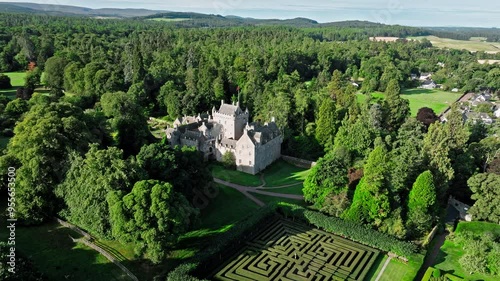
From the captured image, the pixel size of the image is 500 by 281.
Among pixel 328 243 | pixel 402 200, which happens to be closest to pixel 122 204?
pixel 328 243

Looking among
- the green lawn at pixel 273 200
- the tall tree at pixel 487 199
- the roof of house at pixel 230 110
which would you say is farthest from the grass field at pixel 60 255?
the tall tree at pixel 487 199

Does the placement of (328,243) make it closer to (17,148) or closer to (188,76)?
(17,148)

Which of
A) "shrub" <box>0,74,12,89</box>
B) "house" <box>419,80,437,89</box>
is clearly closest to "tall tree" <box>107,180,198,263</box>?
"shrub" <box>0,74,12,89</box>

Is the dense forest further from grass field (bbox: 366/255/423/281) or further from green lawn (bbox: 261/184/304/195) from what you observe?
green lawn (bbox: 261/184/304/195)

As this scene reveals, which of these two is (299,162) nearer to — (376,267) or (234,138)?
(234,138)

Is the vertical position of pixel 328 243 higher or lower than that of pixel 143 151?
lower

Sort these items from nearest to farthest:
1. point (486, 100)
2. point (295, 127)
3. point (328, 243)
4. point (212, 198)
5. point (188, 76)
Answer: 1. point (328, 243)
2. point (212, 198)
3. point (295, 127)
4. point (188, 76)
5. point (486, 100)

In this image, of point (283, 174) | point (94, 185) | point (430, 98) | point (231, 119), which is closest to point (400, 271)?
point (283, 174)
